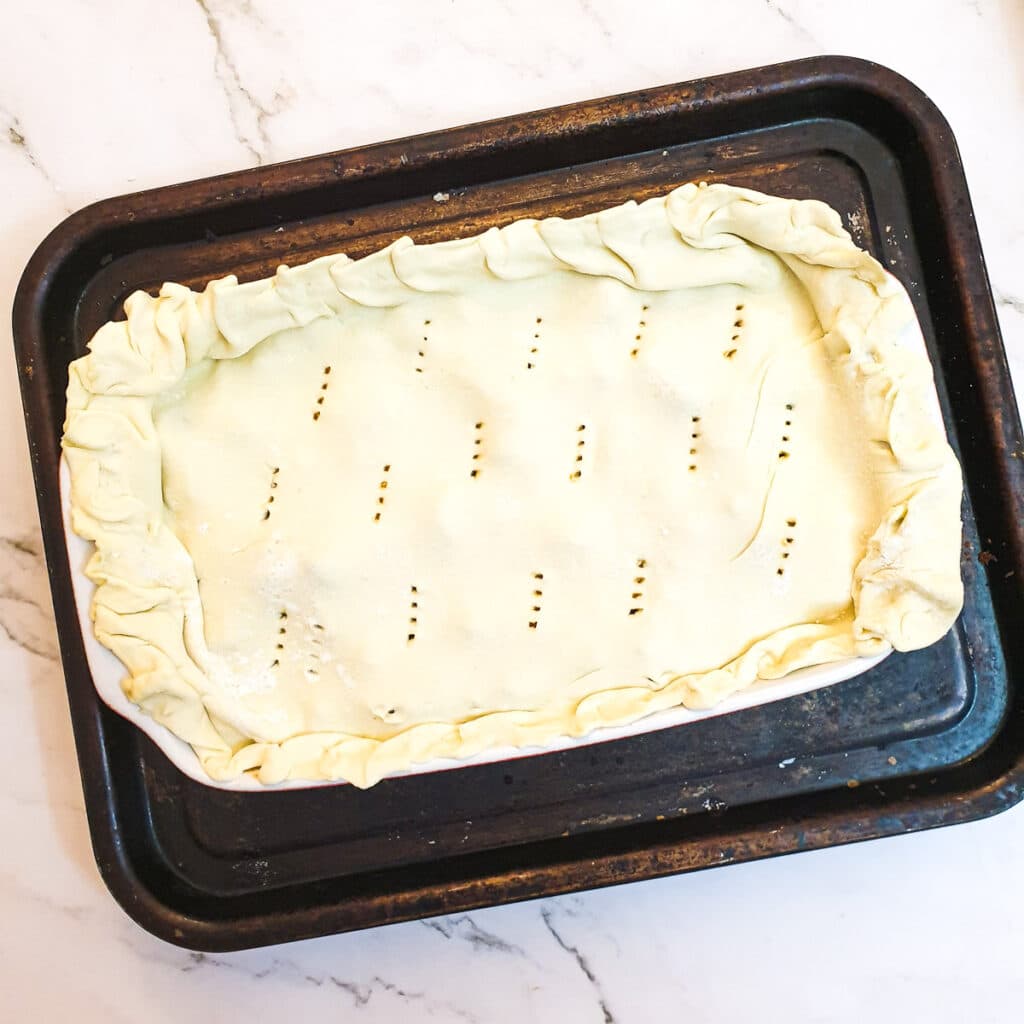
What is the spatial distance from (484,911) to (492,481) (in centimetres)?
56

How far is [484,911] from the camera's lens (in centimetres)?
113

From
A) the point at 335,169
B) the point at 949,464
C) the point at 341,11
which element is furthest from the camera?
the point at 341,11

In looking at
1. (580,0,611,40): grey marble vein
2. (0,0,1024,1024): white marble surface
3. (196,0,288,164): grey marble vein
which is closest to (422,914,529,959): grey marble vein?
(0,0,1024,1024): white marble surface

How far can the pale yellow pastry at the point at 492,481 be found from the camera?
0.95m

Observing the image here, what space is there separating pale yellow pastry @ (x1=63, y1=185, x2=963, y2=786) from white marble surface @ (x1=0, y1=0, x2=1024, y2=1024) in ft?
0.94

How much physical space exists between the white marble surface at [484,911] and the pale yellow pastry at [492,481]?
0.29 meters

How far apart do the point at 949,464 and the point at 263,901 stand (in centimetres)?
94

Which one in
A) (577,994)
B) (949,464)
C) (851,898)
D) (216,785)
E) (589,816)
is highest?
(949,464)

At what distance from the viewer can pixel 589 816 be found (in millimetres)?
1054

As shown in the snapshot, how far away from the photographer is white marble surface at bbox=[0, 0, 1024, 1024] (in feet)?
3.59

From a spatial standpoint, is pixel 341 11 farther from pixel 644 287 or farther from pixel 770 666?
pixel 770 666

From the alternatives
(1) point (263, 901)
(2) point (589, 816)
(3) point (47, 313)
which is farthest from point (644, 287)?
(1) point (263, 901)

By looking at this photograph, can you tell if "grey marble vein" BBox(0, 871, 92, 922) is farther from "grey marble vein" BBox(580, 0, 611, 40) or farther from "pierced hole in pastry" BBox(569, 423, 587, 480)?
"grey marble vein" BBox(580, 0, 611, 40)

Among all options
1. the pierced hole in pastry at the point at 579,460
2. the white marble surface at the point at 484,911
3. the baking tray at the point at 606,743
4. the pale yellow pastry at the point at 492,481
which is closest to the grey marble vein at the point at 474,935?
the white marble surface at the point at 484,911
